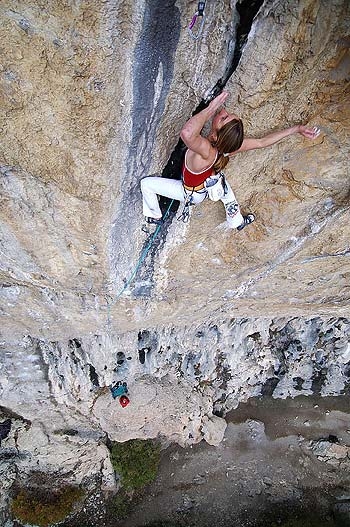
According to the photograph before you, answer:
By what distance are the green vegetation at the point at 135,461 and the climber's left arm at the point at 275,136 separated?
6608mm

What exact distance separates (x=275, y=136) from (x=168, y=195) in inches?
37.6

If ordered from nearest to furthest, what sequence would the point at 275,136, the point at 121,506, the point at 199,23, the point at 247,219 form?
1. the point at 199,23
2. the point at 275,136
3. the point at 247,219
4. the point at 121,506

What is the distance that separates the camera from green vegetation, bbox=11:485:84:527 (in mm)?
7113

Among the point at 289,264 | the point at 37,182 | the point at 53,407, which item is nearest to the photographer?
the point at 37,182

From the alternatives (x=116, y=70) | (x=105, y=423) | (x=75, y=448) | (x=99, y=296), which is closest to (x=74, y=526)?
(x=75, y=448)

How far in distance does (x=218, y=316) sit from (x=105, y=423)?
3.01m

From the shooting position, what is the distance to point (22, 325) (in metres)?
5.28

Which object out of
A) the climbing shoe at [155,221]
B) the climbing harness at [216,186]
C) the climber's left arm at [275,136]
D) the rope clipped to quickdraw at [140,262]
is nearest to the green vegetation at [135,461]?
the rope clipped to quickdraw at [140,262]

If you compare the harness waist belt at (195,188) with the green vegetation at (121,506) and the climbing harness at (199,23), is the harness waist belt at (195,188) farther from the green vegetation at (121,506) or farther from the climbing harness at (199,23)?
the green vegetation at (121,506)

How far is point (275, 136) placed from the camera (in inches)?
114

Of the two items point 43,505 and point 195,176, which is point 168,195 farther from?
point 43,505

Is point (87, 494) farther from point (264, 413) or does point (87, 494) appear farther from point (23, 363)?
point (264, 413)

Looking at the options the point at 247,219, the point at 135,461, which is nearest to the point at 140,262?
the point at 247,219

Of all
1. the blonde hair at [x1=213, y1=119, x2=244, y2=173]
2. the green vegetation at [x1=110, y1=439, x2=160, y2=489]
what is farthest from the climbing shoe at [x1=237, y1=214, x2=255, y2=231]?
the green vegetation at [x1=110, y1=439, x2=160, y2=489]
